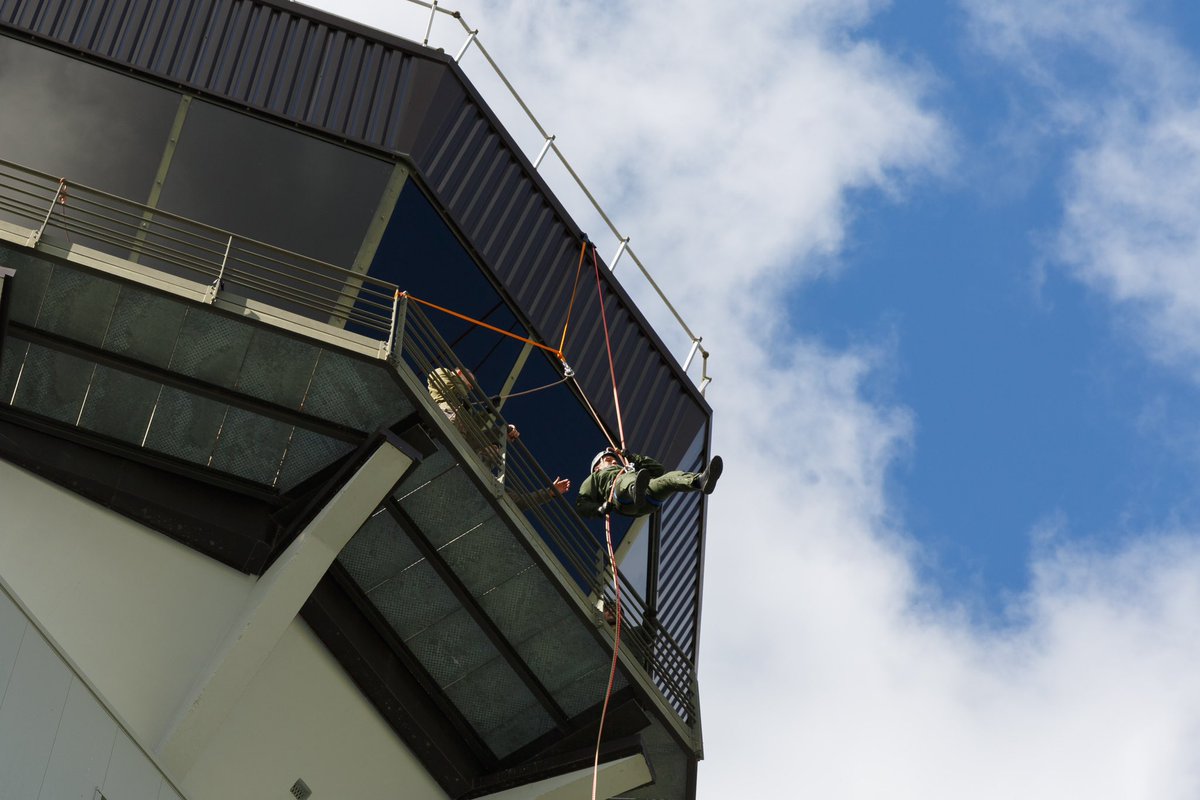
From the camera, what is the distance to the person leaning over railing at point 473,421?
17.9 m

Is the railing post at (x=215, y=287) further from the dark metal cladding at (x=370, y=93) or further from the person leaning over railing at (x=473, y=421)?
the dark metal cladding at (x=370, y=93)

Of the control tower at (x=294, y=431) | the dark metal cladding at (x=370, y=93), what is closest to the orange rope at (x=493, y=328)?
the control tower at (x=294, y=431)

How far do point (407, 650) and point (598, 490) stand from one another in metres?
2.82

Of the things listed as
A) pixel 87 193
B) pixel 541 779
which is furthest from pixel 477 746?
pixel 87 193

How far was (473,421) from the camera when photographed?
1800cm

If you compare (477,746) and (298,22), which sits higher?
(298,22)

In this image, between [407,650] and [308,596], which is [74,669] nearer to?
[308,596]

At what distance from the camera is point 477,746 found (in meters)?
19.1

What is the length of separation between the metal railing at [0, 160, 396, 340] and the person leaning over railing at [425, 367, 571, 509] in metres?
0.88

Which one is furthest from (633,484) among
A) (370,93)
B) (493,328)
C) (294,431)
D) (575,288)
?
(370,93)

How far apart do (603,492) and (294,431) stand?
359 cm

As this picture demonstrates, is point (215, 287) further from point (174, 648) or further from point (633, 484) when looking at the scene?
point (633, 484)

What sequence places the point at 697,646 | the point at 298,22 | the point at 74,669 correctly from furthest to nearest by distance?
the point at 697,646, the point at 298,22, the point at 74,669

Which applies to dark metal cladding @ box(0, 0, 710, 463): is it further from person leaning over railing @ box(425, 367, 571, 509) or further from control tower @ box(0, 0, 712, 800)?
person leaning over railing @ box(425, 367, 571, 509)
